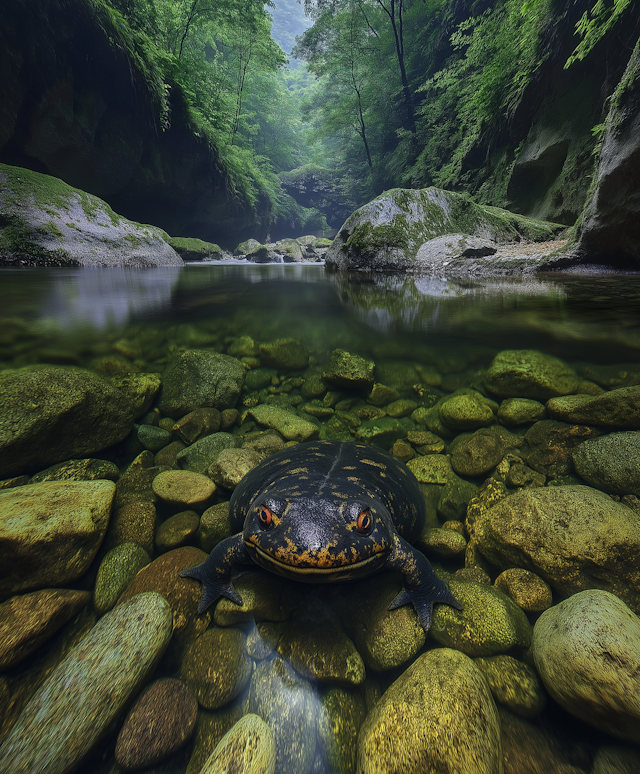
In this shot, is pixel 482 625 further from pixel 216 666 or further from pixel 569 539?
pixel 216 666

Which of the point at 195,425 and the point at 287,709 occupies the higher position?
the point at 195,425

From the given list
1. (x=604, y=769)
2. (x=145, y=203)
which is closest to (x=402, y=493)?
(x=604, y=769)

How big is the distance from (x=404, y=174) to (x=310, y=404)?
72.8ft

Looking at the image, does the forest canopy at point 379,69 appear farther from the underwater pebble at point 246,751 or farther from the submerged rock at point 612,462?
the underwater pebble at point 246,751

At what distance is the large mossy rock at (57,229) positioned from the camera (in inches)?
316

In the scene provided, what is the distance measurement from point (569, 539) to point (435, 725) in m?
1.48

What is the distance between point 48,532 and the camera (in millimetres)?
1971

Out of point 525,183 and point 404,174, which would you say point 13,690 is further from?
point 404,174

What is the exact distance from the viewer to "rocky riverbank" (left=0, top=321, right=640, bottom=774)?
141cm

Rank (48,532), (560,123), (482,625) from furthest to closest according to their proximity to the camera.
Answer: (560,123), (48,532), (482,625)

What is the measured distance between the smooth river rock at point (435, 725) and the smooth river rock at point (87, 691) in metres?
1.16

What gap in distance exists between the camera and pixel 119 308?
4.73m

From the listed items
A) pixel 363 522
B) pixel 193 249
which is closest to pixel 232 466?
pixel 363 522

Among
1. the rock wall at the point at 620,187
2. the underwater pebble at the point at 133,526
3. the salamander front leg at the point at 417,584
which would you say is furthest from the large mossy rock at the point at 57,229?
the rock wall at the point at 620,187
